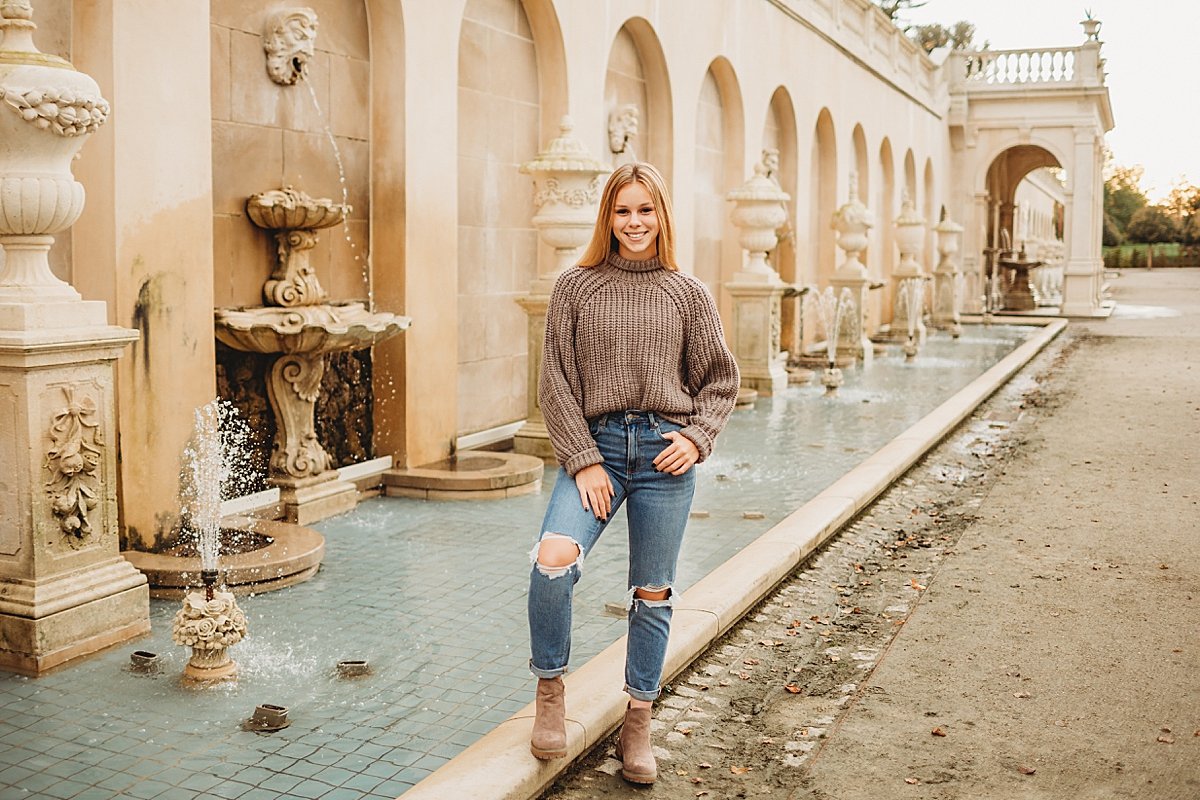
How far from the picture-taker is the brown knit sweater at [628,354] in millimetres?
3998

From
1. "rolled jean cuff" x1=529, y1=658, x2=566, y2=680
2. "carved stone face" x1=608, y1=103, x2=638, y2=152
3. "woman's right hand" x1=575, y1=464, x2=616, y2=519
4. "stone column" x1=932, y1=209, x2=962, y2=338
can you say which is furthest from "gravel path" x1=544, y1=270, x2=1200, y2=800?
"stone column" x1=932, y1=209, x2=962, y2=338

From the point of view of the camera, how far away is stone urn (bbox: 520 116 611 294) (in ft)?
32.8

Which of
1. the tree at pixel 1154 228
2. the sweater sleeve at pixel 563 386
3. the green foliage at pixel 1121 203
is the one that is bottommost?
the sweater sleeve at pixel 563 386

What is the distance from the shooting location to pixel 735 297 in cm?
1522

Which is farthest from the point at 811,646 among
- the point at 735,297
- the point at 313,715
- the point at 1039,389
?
the point at 1039,389

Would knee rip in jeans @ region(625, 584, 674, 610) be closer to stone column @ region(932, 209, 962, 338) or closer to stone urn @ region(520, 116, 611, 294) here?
stone urn @ region(520, 116, 611, 294)

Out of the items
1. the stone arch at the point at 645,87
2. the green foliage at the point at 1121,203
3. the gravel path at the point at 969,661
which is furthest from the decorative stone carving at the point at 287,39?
the green foliage at the point at 1121,203

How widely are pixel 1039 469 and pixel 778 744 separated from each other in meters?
6.49

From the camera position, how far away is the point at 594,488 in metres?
3.93

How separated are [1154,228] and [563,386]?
88929 millimetres

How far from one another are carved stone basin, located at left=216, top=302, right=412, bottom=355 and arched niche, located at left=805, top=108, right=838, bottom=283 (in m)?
15.6

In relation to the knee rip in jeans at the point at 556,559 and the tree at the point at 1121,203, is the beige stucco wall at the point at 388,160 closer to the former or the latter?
the knee rip in jeans at the point at 556,559

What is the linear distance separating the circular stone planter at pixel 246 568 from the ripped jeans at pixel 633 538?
266 cm

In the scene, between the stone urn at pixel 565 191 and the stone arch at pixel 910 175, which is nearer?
the stone urn at pixel 565 191
